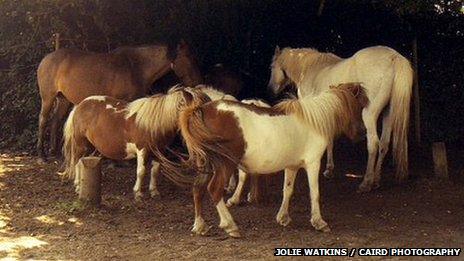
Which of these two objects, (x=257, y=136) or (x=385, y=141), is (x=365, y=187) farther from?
(x=257, y=136)

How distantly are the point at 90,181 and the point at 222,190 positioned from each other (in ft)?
6.28

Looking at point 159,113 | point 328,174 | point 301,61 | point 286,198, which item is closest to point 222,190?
point 286,198

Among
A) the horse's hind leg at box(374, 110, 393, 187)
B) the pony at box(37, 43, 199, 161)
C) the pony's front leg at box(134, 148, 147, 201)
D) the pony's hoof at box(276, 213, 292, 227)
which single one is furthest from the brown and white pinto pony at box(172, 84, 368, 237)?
the pony at box(37, 43, 199, 161)

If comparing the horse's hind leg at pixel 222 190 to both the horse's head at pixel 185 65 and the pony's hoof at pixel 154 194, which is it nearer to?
the pony's hoof at pixel 154 194

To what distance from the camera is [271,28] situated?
11.1 m

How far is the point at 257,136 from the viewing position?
Result: 5.08 metres

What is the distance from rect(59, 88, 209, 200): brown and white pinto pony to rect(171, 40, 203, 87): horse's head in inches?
85.9

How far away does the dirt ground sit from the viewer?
4879mm

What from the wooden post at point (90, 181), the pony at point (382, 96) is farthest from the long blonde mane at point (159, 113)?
the pony at point (382, 96)

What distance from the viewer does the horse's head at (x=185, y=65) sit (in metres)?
8.86

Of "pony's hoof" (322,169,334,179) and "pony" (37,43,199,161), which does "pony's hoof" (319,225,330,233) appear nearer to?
"pony's hoof" (322,169,334,179)

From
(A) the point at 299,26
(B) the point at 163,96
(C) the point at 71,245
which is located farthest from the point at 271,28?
(C) the point at 71,245

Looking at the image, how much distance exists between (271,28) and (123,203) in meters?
5.75

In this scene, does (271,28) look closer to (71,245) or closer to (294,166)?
(294,166)
